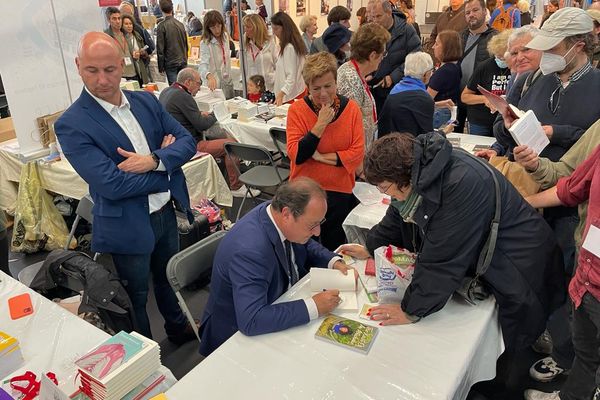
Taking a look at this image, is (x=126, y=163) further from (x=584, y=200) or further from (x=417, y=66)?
(x=584, y=200)

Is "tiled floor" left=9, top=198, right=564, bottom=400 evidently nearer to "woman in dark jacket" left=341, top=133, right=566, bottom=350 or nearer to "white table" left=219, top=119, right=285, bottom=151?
"woman in dark jacket" left=341, top=133, right=566, bottom=350

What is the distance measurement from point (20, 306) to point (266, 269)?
0.97 metres

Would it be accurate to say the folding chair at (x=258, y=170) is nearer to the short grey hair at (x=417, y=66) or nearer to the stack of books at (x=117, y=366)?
the short grey hair at (x=417, y=66)

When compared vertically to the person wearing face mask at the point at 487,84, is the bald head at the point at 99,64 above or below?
above

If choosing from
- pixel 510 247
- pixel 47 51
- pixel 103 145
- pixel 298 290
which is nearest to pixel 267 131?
pixel 47 51

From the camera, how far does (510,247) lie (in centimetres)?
162

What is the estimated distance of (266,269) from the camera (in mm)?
1604

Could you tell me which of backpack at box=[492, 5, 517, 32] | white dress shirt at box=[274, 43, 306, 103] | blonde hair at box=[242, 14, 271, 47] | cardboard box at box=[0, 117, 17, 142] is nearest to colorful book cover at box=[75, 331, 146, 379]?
cardboard box at box=[0, 117, 17, 142]

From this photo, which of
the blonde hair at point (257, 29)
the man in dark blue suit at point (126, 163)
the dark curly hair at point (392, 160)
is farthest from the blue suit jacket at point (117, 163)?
the blonde hair at point (257, 29)

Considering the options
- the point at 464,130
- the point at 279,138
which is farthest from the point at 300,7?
the point at 279,138

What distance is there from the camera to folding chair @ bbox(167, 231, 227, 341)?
73.9 inches

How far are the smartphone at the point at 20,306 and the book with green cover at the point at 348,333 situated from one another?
110 cm

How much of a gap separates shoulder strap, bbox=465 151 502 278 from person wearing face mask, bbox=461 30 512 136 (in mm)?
1781

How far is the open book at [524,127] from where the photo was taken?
1.76 meters
